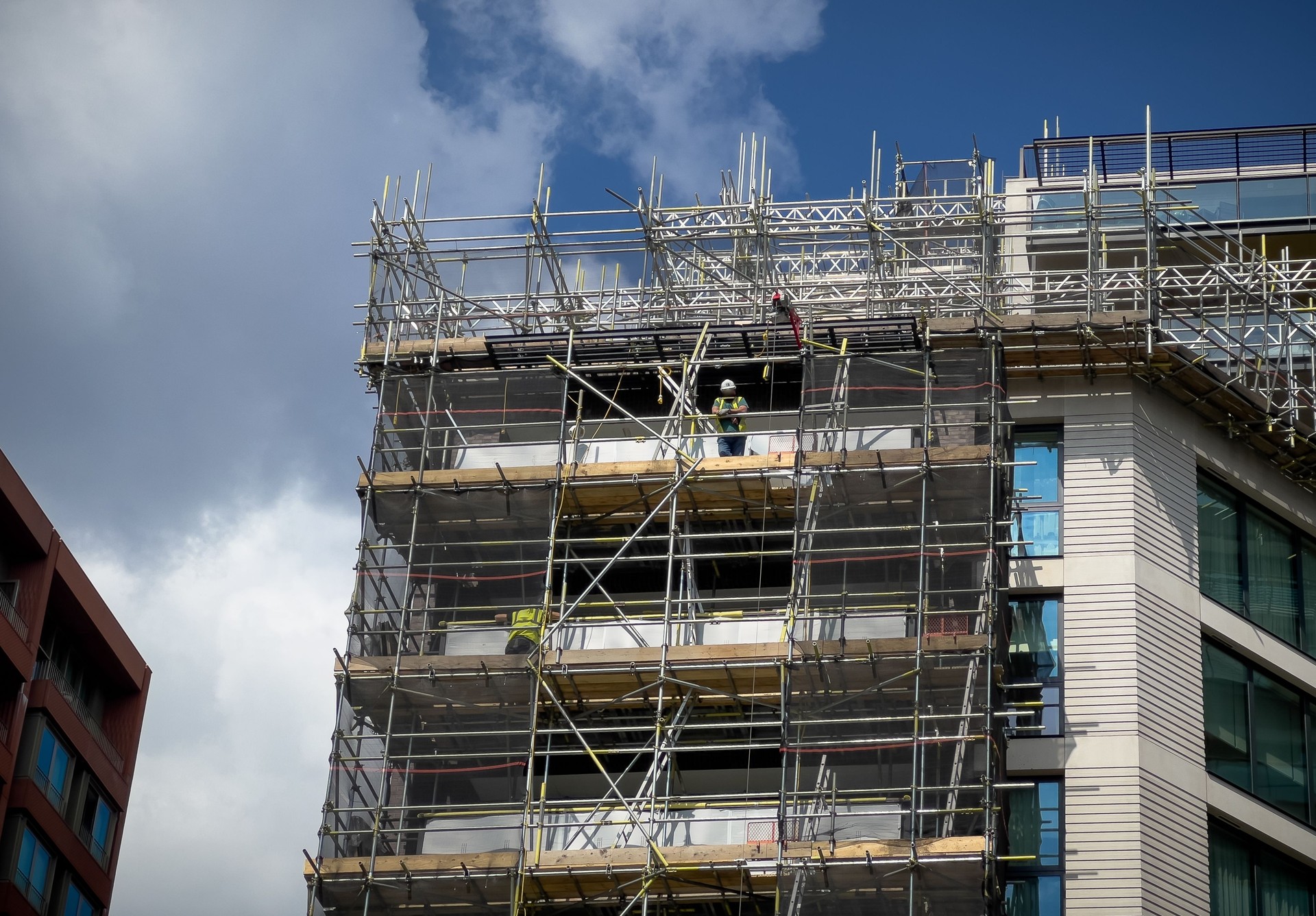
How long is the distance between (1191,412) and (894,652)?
8764mm

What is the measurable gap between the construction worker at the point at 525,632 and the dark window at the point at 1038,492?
830 centimetres

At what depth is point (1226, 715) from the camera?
3406 cm

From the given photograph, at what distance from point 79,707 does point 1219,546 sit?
3262 centimetres

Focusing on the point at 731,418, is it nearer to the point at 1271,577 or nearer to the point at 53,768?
the point at 1271,577

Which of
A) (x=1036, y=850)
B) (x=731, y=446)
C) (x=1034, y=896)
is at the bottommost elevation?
(x=1034, y=896)

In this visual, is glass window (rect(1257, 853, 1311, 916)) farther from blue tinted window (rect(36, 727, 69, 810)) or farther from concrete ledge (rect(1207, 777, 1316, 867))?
blue tinted window (rect(36, 727, 69, 810))

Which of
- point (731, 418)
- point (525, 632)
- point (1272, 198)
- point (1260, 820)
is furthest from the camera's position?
point (1272, 198)

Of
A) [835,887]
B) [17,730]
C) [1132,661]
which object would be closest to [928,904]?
[835,887]

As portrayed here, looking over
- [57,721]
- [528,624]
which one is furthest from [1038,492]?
[57,721]

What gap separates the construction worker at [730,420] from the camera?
35.1 m

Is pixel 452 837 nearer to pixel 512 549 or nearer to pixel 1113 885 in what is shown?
pixel 512 549

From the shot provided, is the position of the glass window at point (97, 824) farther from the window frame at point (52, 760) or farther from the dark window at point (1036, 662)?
the dark window at point (1036, 662)

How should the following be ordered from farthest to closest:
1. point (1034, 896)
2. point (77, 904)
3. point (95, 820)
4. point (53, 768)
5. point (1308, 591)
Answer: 1. point (95, 820)
2. point (77, 904)
3. point (53, 768)
4. point (1308, 591)
5. point (1034, 896)

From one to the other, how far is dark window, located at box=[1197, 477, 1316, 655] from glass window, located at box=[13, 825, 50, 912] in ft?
98.2
